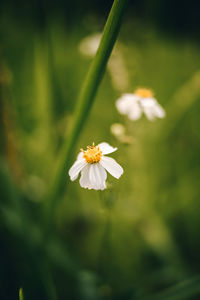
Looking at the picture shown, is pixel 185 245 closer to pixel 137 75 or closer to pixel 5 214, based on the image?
pixel 5 214

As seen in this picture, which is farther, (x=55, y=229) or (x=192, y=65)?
(x=192, y=65)

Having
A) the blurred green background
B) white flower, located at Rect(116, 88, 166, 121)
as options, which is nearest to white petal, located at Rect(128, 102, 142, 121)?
white flower, located at Rect(116, 88, 166, 121)

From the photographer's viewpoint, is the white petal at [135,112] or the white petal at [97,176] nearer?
the white petal at [97,176]

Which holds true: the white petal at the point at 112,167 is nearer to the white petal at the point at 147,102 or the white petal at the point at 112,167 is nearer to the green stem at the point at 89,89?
the green stem at the point at 89,89

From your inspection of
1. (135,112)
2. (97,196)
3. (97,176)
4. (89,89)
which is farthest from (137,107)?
(97,196)

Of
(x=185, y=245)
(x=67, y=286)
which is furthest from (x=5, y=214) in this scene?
(x=185, y=245)

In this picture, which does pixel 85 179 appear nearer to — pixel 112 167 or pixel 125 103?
pixel 112 167

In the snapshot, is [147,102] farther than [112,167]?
Yes

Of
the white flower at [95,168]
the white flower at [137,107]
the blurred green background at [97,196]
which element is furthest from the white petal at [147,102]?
the white flower at [95,168]
